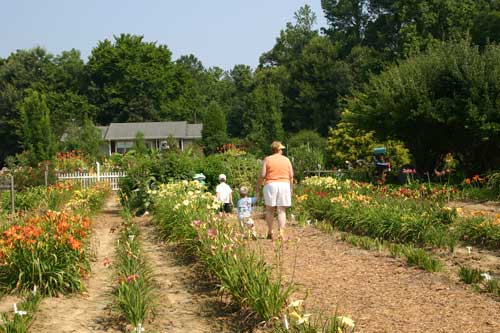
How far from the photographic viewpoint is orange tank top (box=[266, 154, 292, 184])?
29.7 feet

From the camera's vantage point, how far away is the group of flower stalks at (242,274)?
4.54 meters

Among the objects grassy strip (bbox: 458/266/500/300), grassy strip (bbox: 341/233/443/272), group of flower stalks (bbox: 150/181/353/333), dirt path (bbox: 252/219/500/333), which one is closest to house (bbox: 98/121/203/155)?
group of flower stalks (bbox: 150/181/353/333)

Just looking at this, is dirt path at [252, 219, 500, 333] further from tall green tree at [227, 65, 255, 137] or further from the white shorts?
tall green tree at [227, 65, 255, 137]

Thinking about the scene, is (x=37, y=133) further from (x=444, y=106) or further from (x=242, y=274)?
(x=242, y=274)

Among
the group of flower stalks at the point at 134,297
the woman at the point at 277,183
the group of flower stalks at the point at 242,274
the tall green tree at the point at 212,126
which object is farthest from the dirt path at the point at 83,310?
the tall green tree at the point at 212,126

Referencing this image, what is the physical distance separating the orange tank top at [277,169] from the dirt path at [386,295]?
3.89ft

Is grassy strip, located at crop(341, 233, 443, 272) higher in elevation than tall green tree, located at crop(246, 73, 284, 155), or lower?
lower

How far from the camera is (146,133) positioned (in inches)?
2293

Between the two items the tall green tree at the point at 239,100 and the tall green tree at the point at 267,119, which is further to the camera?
the tall green tree at the point at 239,100

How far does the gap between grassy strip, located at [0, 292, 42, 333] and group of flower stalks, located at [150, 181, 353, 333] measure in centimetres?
174

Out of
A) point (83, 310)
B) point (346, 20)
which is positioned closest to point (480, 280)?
point (83, 310)

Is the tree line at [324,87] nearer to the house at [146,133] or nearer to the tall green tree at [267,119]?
the tall green tree at [267,119]

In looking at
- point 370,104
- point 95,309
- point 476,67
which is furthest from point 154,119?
point 95,309

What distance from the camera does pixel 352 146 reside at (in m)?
25.9
